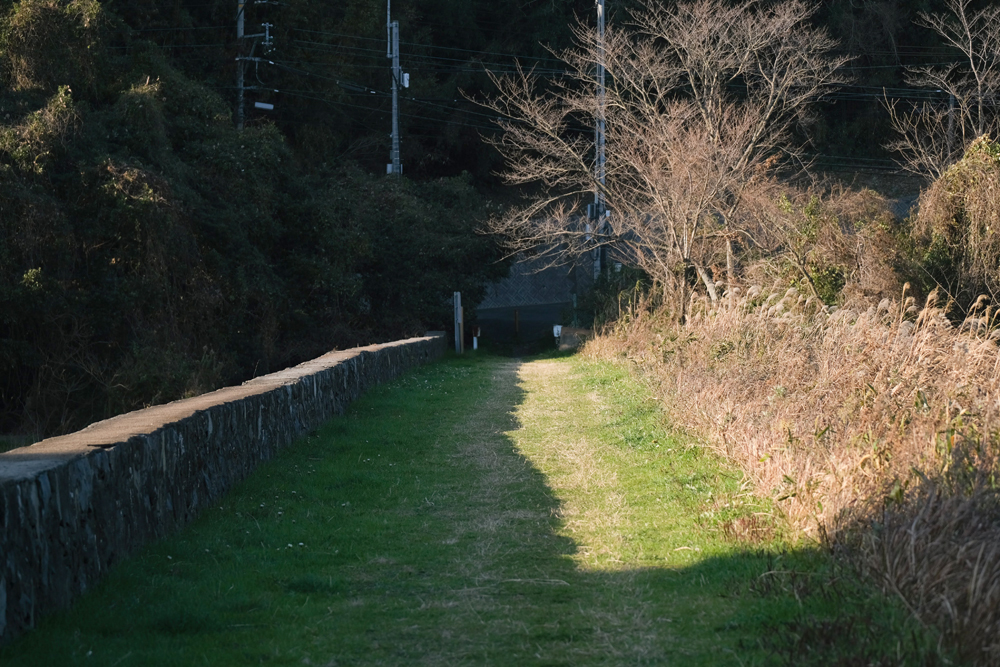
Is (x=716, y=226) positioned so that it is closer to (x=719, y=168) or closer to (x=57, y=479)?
(x=719, y=168)

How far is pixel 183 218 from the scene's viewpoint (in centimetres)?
1897

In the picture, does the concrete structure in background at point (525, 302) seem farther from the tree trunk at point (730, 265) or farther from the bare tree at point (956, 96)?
the tree trunk at point (730, 265)

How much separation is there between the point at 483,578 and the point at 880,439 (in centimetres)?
276

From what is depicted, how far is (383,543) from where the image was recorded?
6602 mm

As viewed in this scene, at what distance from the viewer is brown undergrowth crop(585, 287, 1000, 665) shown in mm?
4488

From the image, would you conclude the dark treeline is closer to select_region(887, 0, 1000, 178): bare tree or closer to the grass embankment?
the grass embankment

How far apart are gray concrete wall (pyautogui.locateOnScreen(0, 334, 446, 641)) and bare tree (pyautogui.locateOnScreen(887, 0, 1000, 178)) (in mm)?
16868

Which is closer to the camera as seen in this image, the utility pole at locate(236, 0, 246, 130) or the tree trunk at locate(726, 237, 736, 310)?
the tree trunk at locate(726, 237, 736, 310)

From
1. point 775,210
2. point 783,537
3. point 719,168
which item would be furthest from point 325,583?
point 719,168

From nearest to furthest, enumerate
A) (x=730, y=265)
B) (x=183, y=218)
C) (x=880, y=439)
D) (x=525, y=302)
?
(x=880, y=439)
(x=183, y=218)
(x=730, y=265)
(x=525, y=302)

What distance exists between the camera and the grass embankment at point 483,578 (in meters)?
4.53

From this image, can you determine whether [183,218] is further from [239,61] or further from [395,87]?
[395,87]

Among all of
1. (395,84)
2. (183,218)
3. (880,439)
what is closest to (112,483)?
(880,439)

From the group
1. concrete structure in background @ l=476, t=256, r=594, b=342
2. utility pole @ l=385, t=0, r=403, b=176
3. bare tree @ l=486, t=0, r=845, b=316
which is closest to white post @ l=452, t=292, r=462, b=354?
bare tree @ l=486, t=0, r=845, b=316
